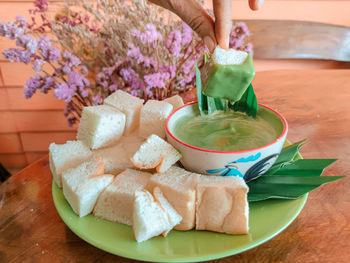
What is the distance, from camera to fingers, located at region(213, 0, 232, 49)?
2.78 feet

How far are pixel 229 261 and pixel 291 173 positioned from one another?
28 centimetres

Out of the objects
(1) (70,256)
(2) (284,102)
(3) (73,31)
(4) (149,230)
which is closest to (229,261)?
(4) (149,230)

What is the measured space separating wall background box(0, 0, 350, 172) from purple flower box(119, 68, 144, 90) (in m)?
1.08

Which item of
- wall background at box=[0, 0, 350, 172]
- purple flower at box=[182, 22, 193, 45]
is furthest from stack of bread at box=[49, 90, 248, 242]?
wall background at box=[0, 0, 350, 172]

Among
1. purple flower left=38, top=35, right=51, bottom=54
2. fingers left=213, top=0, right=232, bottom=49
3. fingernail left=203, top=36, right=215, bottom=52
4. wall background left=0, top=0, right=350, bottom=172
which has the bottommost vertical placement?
wall background left=0, top=0, right=350, bottom=172

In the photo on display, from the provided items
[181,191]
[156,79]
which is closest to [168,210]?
[181,191]

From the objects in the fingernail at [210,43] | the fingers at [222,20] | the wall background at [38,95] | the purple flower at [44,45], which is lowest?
the wall background at [38,95]

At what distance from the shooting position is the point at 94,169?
82cm

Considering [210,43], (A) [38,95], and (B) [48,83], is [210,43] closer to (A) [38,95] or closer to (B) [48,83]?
(B) [48,83]

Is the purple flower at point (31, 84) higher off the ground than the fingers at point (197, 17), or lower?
lower

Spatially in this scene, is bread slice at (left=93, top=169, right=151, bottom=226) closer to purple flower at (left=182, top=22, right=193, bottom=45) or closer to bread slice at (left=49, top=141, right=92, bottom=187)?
bread slice at (left=49, top=141, right=92, bottom=187)

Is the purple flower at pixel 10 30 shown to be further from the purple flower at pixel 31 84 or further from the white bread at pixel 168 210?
the white bread at pixel 168 210

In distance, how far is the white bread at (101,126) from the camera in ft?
3.06

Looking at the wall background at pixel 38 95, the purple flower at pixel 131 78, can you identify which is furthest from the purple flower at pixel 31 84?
the wall background at pixel 38 95
